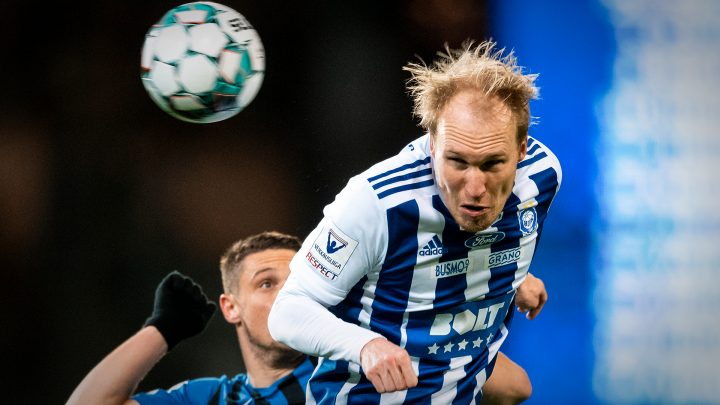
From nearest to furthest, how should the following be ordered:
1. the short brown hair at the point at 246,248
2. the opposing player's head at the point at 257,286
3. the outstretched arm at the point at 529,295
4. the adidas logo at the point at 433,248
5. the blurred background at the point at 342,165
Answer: the adidas logo at the point at 433,248 → the outstretched arm at the point at 529,295 → the opposing player's head at the point at 257,286 → the short brown hair at the point at 246,248 → the blurred background at the point at 342,165

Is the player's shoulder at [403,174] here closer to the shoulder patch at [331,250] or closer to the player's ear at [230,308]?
the shoulder patch at [331,250]

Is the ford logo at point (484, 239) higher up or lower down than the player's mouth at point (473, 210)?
lower down

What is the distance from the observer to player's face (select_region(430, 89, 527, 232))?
198cm

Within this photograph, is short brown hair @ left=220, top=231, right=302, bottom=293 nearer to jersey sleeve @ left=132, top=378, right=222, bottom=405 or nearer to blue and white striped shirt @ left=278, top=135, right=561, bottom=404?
jersey sleeve @ left=132, top=378, right=222, bottom=405

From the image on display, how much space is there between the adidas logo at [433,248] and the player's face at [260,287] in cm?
121

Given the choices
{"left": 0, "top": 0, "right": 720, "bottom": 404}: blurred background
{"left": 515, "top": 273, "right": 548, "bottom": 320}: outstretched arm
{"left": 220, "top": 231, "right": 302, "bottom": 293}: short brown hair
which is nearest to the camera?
{"left": 515, "top": 273, "right": 548, "bottom": 320}: outstretched arm

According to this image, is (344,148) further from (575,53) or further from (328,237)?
(328,237)

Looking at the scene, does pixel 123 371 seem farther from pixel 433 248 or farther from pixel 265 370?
pixel 433 248

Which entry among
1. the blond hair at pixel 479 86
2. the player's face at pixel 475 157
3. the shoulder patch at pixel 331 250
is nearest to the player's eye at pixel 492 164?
the player's face at pixel 475 157

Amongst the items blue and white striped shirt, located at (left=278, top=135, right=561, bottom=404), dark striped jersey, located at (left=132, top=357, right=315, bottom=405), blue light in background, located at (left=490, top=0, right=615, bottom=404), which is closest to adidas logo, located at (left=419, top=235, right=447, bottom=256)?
blue and white striped shirt, located at (left=278, top=135, right=561, bottom=404)

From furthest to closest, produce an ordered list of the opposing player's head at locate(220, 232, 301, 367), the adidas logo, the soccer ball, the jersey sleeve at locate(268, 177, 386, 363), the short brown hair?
the short brown hair, the opposing player's head at locate(220, 232, 301, 367), the soccer ball, the adidas logo, the jersey sleeve at locate(268, 177, 386, 363)

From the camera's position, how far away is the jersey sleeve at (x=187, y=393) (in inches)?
126

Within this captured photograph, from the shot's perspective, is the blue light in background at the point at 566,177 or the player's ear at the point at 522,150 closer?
the player's ear at the point at 522,150

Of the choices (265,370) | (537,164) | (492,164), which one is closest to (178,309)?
(265,370)
